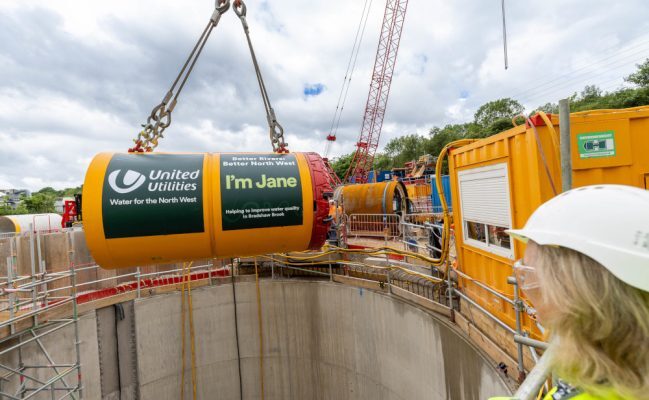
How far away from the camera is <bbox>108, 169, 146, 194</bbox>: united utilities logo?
304cm

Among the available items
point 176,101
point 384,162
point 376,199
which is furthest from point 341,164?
point 176,101

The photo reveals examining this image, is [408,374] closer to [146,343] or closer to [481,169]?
[481,169]

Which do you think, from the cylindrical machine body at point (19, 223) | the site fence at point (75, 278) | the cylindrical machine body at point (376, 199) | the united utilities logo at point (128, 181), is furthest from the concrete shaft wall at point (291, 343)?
the cylindrical machine body at point (19, 223)

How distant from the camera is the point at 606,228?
0.91 metres

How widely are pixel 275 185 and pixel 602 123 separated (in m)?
3.62

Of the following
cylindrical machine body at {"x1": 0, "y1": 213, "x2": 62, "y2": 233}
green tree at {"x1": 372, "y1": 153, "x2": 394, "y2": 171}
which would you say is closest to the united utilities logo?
cylindrical machine body at {"x1": 0, "y1": 213, "x2": 62, "y2": 233}

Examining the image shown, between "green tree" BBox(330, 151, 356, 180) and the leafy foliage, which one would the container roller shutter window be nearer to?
the leafy foliage

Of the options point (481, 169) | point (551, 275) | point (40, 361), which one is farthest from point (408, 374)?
point (40, 361)

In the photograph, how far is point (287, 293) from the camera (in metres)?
9.30

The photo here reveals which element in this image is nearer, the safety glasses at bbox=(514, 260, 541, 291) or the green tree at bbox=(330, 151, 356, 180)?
the safety glasses at bbox=(514, 260, 541, 291)

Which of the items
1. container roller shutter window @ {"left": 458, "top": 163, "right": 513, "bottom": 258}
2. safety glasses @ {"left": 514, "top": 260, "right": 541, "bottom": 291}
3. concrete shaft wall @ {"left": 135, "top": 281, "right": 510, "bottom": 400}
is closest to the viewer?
safety glasses @ {"left": 514, "top": 260, "right": 541, "bottom": 291}

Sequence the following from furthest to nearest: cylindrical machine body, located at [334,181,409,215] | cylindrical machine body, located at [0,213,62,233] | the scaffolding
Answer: cylindrical machine body, located at [0,213,62,233]
cylindrical machine body, located at [334,181,409,215]
the scaffolding

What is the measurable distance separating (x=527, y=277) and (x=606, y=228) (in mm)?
302

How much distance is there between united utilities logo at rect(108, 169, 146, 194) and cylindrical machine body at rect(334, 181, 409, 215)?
366 inches
